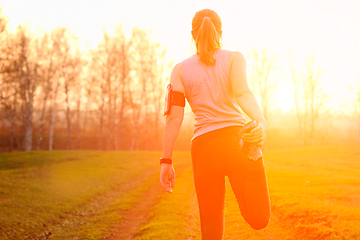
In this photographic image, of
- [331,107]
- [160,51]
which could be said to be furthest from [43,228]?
[331,107]

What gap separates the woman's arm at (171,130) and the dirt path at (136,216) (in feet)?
20.1

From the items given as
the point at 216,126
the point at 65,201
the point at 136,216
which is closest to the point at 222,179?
the point at 216,126

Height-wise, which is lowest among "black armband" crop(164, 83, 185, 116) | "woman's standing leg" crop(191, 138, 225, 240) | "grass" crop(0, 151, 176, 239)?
"grass" crop(0, 151, 176, 239)

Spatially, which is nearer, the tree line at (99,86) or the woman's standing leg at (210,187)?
the woman's standing leg at (210,187)

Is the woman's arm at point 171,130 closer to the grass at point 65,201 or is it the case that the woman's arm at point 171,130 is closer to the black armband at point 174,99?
the black armband at point 174,99

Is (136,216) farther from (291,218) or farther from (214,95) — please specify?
(214,95)

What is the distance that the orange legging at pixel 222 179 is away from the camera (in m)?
2.22

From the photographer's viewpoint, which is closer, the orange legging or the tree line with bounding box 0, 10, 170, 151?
the orange legging

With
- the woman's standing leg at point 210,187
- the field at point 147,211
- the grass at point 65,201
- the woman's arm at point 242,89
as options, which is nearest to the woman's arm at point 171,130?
the woman's standing leg at point 210,187

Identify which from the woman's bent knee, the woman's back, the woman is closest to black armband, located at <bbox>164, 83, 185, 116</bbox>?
the woman

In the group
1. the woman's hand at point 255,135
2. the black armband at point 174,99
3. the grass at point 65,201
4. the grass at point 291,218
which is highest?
the black armband at point 174,99

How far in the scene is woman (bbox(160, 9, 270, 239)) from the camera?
2.25 m

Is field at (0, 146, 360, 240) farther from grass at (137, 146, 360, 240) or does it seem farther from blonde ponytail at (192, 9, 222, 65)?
blonde ponytail at (192, 9, 222, 65)

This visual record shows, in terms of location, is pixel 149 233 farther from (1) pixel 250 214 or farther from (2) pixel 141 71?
(2) pixel 141 71
